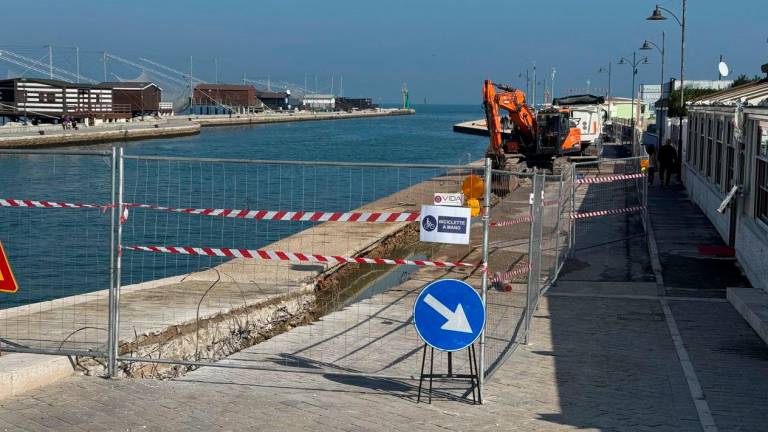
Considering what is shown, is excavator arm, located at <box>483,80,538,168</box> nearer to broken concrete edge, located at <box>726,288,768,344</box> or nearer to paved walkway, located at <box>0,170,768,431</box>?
broken concrete edge, located at <box>726,288,768,344</box>

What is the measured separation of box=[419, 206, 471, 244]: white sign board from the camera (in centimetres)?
870

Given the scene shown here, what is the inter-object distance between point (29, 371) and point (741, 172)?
13.9 m

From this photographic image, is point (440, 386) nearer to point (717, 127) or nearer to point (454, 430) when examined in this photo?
point (454, 430)

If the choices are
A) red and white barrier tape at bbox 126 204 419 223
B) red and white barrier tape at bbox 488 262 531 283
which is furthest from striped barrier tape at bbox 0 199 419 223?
red and white barrier tape at bbox 488 262 531 283

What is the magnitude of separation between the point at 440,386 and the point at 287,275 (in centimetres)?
759

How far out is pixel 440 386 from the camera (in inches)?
364

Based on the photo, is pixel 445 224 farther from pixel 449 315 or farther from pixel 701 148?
pixel 701 148

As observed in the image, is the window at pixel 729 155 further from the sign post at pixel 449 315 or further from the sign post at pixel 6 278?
the sign post at pixel 6 278

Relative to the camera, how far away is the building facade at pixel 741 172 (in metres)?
15.6

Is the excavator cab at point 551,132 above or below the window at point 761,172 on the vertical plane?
above

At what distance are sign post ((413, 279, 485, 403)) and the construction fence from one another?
443 millimetres

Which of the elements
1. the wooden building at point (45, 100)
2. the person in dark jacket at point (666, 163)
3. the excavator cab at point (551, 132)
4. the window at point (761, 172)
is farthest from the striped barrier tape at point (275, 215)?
the wooden building at point (45, 100)

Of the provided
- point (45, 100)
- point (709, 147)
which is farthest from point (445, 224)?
point (45, 100)

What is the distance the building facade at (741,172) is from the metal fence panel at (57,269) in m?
9.65
